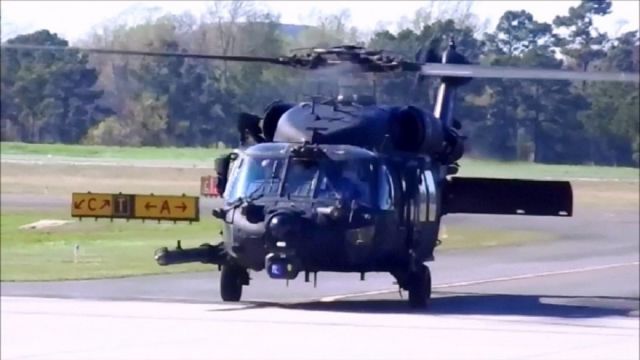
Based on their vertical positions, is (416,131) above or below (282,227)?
above

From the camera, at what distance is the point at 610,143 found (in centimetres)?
1795

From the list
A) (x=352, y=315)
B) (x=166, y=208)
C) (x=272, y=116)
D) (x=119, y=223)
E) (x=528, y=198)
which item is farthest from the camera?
(x=119, y=223)

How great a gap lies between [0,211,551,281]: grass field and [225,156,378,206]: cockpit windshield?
8936 mm

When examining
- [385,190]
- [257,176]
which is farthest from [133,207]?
[385,190]

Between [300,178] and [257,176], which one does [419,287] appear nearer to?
[300,178]

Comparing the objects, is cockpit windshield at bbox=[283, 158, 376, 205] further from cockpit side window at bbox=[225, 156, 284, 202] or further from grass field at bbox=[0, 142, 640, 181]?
grass field at bbox=[0, 142, 640, 181]

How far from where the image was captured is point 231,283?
68.8ft

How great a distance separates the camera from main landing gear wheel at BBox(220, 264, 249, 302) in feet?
67.0

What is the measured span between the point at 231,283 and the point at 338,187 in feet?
10.4

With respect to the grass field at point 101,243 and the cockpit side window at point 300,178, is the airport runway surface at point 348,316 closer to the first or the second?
the grass field at point 101,243

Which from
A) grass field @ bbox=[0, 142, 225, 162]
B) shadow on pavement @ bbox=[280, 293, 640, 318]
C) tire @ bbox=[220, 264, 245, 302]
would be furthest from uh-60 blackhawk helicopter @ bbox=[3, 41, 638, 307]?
shadow on pavement @ bbox=[280, 293, 640, 318]

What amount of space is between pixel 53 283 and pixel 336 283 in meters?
4.43

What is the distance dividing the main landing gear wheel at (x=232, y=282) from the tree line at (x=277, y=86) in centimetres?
172

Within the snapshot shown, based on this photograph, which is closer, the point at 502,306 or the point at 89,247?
the point at 502,306
